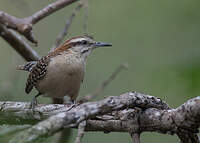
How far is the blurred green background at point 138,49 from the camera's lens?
3855mm

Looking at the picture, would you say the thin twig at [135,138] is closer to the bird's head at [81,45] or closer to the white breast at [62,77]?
the white breast at [62,77]

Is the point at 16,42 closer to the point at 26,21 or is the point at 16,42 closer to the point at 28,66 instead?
the point at 28,66

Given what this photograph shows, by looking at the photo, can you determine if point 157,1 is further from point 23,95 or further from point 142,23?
point 23,95

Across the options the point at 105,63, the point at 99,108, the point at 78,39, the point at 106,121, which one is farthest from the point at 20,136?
the point at 105,63

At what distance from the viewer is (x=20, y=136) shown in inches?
70.8

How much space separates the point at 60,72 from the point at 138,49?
1781 mm

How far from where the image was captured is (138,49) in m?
6.14

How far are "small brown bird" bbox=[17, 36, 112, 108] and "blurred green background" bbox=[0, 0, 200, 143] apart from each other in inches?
11.8

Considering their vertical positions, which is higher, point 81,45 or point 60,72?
point 81,45

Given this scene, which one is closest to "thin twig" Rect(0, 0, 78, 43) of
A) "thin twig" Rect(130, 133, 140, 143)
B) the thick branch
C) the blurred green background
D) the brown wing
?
the blurred green background

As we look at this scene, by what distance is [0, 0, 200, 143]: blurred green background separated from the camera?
3855mm

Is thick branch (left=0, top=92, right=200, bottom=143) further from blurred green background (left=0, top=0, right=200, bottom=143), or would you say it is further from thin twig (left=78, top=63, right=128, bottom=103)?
blurred green background (left=0, top=0, right=200, bottom=143)

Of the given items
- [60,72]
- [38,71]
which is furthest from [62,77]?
[38,71]

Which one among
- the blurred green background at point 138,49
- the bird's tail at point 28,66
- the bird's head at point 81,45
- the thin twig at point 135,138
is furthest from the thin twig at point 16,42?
the thin twig at point 135,138
